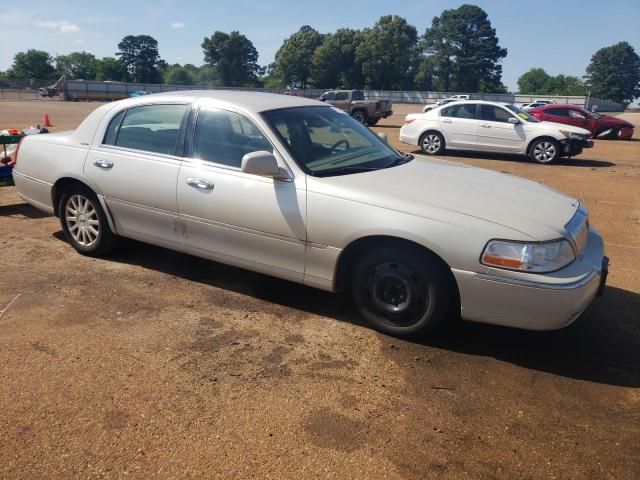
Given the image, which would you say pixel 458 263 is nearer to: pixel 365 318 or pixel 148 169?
pixel 365 318

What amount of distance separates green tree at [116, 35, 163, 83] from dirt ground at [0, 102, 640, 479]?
129037 mm

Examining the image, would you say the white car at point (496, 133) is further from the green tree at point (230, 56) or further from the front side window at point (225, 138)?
the green tree at point (230, 56)

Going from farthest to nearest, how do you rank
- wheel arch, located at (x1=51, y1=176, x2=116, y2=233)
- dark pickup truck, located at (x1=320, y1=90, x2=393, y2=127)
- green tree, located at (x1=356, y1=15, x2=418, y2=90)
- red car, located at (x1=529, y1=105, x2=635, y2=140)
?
1. green tree, located at (x1=356, y1=15, x2=418, y2=90)
2. dark pickup truck, located at (x1=320, y1=90, x2=393, y2=127)
3. red car, located at (x1=529, y1=105, x2=635, y2=140)
4. wheel arch, located at (x1=51, y1=176, x2=116, y2=233)

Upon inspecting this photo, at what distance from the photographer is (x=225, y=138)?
13.8 ft

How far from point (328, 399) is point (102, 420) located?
1178 millimetres

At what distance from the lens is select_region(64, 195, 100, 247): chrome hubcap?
4977 millimetres

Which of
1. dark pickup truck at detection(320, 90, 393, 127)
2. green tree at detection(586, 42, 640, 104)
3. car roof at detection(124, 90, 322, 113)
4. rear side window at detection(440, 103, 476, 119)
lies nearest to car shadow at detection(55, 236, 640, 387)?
car roof at detection(124, 90, 322, 113)

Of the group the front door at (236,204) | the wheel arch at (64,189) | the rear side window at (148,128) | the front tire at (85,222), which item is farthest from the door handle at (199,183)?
the front tire at (85,222)

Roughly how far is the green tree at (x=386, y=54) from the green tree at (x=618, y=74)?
37.2 meters

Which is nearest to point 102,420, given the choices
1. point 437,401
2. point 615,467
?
point 437,401

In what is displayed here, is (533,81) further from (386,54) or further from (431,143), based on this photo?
(431,143)

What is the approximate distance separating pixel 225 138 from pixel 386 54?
312 feet

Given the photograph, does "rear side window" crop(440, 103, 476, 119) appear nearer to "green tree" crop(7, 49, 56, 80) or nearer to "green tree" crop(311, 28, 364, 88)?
"green tree" crop(311, 28, 364, 88)

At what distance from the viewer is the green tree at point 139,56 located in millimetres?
122875
